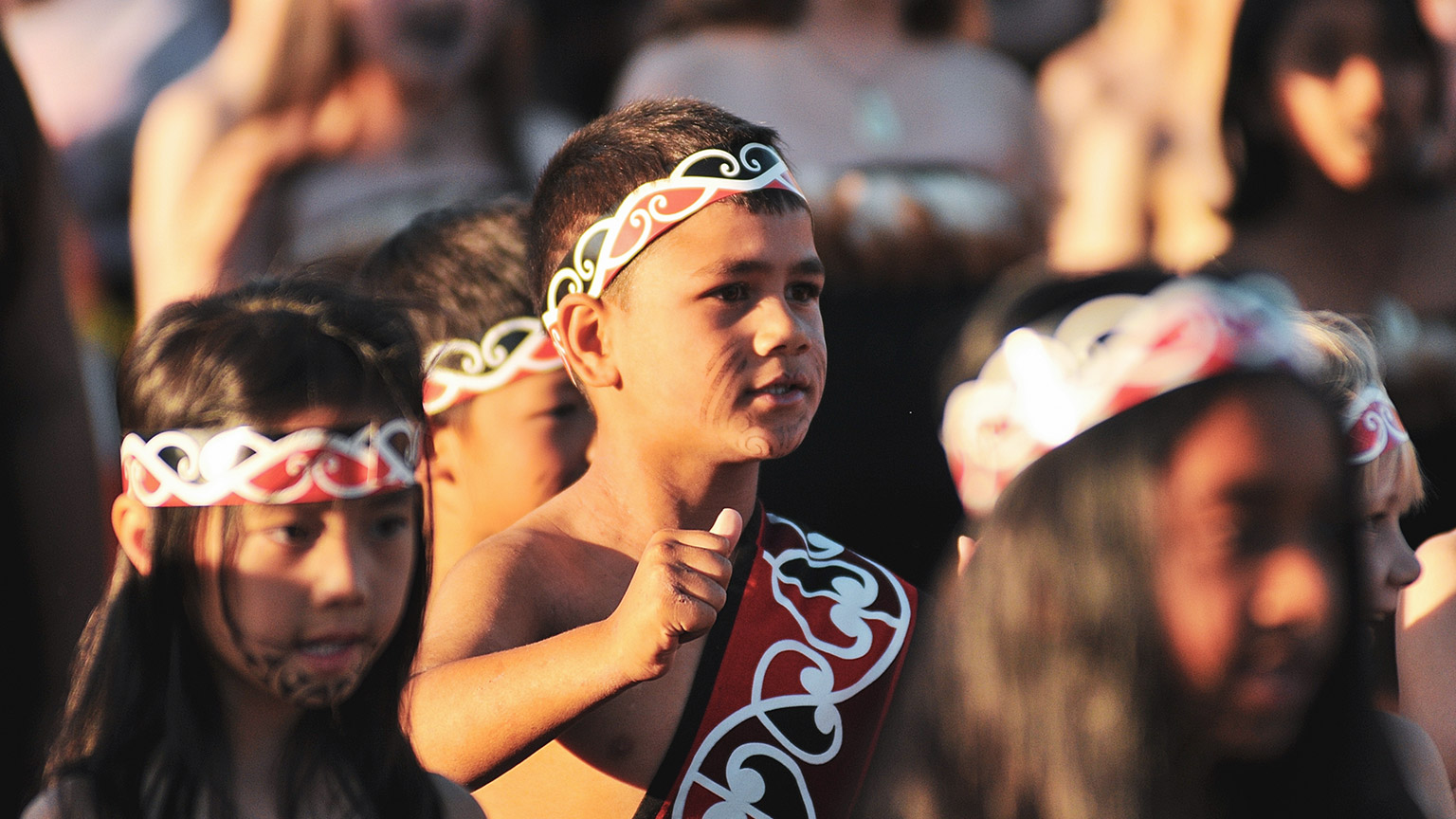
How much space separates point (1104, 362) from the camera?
1933 mm

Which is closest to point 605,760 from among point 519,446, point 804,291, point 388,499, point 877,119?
point 388,499

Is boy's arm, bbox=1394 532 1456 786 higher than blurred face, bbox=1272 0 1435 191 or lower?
lower

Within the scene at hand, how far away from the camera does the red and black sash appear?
237cm

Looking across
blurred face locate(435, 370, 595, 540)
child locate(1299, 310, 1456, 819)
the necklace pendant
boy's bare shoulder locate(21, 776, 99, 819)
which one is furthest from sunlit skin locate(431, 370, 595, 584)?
the necklace pendant

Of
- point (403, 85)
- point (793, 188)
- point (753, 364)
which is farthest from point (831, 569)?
point (403, 85)

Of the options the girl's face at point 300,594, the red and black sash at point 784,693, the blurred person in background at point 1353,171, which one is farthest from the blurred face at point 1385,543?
the blurred person in background at point 1353,171

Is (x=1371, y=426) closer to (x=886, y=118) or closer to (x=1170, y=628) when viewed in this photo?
(x=1170, y=628)

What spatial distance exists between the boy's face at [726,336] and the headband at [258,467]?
43 centimetres

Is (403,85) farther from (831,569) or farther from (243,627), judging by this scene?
(243,627)

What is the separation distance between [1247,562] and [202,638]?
4.05ft

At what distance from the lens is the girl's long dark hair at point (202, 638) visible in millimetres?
2021

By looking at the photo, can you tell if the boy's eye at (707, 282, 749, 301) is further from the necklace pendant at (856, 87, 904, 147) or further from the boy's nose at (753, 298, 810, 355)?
the necklace pendant at (856, 87, 904, 147)

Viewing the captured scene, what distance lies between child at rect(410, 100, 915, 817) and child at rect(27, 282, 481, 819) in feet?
0.47

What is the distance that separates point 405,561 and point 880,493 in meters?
1.97
